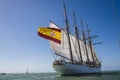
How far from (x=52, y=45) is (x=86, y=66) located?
15331 millimetres

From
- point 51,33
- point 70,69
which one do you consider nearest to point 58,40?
point 51,33

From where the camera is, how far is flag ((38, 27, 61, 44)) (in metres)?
64.7

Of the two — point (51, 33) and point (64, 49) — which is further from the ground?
point (51, 33)

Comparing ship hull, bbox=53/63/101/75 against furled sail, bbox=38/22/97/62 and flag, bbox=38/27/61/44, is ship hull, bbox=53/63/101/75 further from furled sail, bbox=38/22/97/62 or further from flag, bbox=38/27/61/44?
flag, bbox=38/27/61/44

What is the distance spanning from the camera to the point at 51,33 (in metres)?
66.4

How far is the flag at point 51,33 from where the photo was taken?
6469 centimetres

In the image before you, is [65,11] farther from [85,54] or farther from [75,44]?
[85,54]

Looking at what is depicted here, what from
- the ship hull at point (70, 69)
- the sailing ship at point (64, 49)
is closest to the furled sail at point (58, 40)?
the sailing ship at point (64, 49)

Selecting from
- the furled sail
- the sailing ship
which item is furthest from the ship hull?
the furled sail

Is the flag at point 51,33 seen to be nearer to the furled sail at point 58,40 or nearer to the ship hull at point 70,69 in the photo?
the furled sail at point 58,40

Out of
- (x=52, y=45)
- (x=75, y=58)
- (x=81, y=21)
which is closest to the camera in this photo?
(x=52, y=45)

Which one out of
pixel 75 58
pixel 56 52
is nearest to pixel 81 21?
pixel 75 58

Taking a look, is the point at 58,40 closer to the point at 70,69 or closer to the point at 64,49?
the point at 64,49

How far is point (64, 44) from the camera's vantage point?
210 feet
